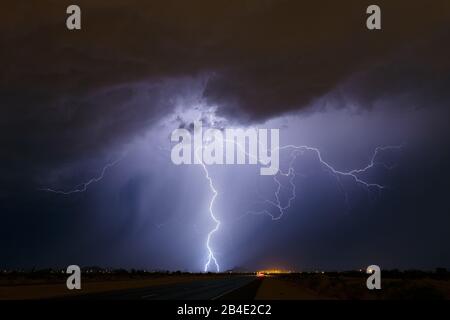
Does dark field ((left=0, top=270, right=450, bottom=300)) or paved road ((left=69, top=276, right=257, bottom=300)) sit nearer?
paved road ((left=69, top=276, right=257, bottom=300))

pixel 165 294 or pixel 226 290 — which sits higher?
pixel 165 294

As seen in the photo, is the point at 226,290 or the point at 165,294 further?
the point at 226,290

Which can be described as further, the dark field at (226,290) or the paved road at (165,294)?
the dark field at (226,290)
